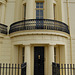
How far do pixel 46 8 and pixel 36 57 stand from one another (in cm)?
484

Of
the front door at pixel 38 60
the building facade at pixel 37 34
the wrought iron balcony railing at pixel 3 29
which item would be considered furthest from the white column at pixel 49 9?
the wrought iron balcony railing at pixel 3 29

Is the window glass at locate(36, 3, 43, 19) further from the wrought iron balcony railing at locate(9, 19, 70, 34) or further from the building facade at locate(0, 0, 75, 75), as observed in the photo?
the wrought iron balcony railing at locate(9, 19, 70, 34)

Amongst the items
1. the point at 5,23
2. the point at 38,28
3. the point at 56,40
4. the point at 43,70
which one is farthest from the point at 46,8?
the point at 43,70

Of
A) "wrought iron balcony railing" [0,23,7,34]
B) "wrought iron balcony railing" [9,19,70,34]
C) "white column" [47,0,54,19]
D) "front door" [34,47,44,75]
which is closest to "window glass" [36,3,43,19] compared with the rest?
"white column" [47,0,54,19]

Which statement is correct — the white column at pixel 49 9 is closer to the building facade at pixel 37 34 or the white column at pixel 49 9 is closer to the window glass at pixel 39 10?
the building facade at pixel 37 34

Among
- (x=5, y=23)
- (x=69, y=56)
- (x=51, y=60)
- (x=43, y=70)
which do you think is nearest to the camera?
(x=51, y=60)

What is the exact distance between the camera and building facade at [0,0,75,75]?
8.70 metres

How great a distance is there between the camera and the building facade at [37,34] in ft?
28.5

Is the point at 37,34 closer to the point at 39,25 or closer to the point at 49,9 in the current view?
the point at 39,25

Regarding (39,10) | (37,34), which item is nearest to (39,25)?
(37,34)

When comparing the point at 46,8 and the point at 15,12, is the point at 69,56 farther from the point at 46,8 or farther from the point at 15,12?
the point at 15,12

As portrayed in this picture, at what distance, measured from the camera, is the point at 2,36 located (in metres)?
9.93

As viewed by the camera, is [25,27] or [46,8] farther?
[46,8]

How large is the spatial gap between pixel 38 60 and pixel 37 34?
8.33 feet
